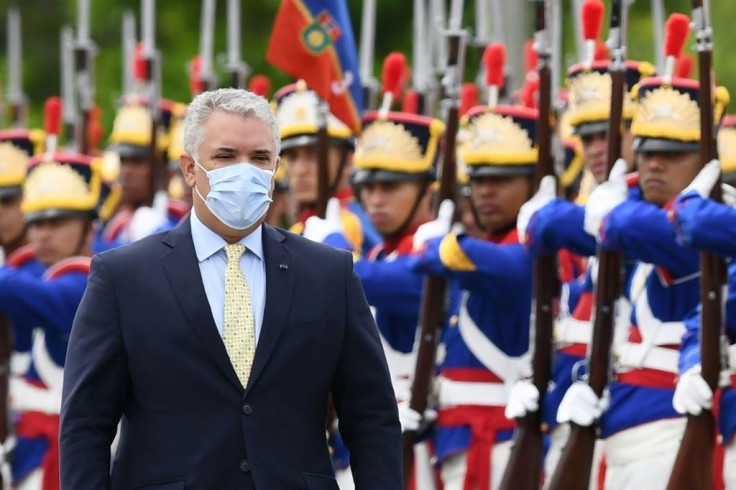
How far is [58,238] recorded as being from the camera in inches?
403

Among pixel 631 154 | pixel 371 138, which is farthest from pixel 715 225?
pixel 371 138

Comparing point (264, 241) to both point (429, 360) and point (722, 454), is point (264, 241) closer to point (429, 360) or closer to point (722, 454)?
point (722, 454)

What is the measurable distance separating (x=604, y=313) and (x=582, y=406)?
0.39 m

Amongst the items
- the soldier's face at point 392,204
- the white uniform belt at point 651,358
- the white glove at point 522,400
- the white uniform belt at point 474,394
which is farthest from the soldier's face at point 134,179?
the white uniform belt at point 651,358

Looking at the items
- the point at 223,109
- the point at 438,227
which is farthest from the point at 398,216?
the point at 223,109

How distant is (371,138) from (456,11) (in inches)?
29.8

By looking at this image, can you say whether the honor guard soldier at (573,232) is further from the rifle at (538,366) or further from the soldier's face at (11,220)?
the soldier's face at (11,220)

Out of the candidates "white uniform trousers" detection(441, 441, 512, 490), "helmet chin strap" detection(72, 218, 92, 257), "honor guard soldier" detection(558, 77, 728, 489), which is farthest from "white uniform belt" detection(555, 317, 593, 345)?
"helmet chin strap" detection(72, 218, 92, 257)

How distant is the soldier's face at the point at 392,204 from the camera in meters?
9.08

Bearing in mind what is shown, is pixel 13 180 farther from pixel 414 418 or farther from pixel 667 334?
pixel 667 334

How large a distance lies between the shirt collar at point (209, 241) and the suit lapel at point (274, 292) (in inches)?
1.1

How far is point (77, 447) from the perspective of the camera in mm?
4848

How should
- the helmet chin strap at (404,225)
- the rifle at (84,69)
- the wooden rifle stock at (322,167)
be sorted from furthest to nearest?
the rifle at (84,69) < the helmet chin strap at (404,225) < the wooden rifle stock at (322,167)

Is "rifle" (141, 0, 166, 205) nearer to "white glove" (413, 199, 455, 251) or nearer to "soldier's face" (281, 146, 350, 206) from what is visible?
"soldier's face" (281, 146, 350, 206)
